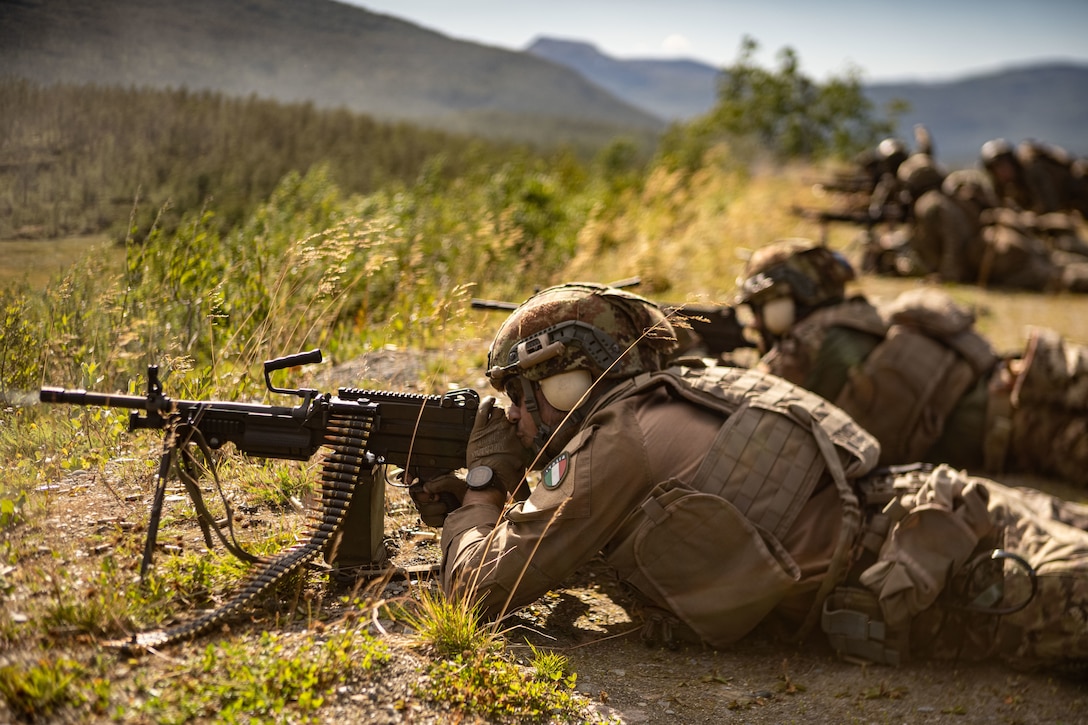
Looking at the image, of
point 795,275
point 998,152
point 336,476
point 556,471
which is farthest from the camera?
point 998,152

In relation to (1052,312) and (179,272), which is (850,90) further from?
(179,272)

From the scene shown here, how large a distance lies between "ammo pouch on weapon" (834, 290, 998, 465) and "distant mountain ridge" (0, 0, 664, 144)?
6.01 m

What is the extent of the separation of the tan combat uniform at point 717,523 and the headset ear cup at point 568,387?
124 millimetres

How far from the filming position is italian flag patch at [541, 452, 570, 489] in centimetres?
326

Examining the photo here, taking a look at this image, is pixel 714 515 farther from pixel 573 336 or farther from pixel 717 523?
pixel 573 336

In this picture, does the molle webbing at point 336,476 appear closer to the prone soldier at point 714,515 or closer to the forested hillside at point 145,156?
the prone soldier at point 714,515

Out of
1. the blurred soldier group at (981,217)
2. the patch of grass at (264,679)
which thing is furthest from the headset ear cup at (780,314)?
the blurred soldier group at (981,217)

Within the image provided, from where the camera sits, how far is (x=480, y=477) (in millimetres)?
3531

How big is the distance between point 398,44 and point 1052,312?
376 inches

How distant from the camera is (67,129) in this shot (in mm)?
6203

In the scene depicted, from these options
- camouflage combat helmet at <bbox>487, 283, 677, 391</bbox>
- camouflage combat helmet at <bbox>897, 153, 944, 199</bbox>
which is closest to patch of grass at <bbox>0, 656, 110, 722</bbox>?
camouflage combat helmet at <bbox>487, 283, 677, 391</bbox>

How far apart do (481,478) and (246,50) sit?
304 inches

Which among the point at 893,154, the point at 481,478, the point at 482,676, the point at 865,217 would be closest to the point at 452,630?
the point at 482,676

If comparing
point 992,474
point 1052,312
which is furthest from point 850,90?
point 992,474
